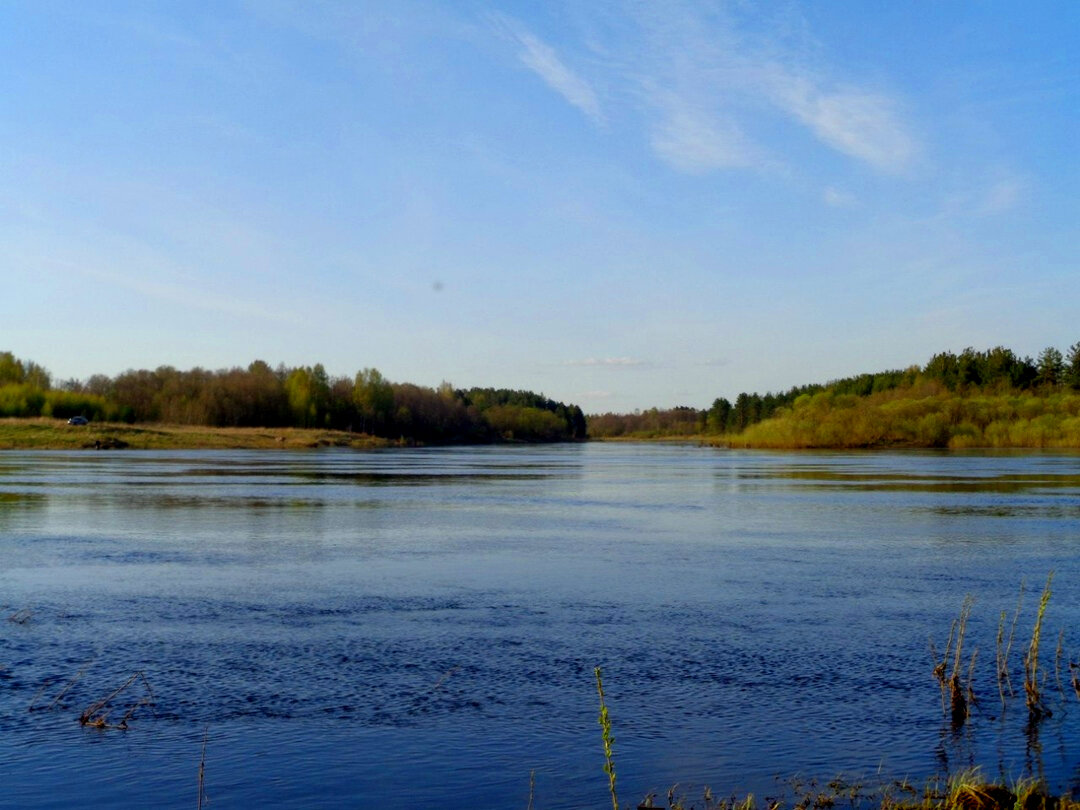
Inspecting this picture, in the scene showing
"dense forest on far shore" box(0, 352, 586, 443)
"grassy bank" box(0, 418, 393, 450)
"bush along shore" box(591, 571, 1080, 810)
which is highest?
"dense forest on far shore" box(0, 352, 586, 443)

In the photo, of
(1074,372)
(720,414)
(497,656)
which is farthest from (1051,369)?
(497,656)

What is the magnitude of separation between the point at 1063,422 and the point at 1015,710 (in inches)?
3491

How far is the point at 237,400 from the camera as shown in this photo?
125 meters

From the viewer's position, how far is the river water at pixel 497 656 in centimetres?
803

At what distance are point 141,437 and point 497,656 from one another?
288 feet

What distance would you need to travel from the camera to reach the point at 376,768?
8016mm

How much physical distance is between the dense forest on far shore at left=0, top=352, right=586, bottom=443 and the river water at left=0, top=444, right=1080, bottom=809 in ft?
323

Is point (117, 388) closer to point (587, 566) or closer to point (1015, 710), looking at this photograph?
point (587, 566)

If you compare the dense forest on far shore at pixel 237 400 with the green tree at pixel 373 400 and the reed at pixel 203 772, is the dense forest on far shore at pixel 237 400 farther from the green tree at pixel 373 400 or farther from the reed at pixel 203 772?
the reed at pixel 203 772

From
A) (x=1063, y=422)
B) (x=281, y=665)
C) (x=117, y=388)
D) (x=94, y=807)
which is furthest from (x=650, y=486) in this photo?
(x=117, y=388)

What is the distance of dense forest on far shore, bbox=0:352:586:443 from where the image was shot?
116625mm

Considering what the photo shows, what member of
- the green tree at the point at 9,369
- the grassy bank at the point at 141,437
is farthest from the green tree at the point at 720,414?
the green tree at the point at 9,369

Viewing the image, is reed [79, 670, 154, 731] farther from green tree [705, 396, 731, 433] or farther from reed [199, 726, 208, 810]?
green tree [705, 396, 731, 433]

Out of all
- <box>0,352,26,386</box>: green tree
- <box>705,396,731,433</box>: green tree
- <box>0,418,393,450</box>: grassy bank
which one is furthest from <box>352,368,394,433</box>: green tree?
<box>705,396,731,433</box>: green tree
